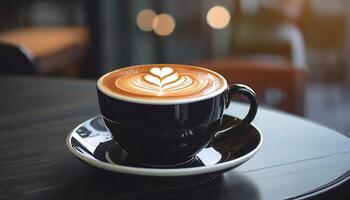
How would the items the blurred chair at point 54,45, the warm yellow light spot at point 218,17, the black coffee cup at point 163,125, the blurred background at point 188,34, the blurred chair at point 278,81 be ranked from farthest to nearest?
1. the warm yellow light spot at point 218,17
2. the blurred background at point 188,34
3. the blurred chair at point 54,45
4. the blurred chair at point 278,81
5. the black coffee cup at point 163,125

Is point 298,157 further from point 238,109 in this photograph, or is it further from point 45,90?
point 45,90

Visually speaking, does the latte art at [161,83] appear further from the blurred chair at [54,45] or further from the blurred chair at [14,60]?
the blurred chair at [54,45]

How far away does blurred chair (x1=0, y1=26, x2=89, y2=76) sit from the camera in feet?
5.98

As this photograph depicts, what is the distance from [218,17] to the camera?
221 centimetres

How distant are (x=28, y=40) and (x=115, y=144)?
1.39m

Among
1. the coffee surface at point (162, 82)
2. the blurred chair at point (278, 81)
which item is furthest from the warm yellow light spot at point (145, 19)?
the coffee surface at point (162, 82)

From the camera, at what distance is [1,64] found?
45.0 inches

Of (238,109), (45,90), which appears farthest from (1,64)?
(238,109)

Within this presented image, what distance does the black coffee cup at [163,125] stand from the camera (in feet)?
1.68

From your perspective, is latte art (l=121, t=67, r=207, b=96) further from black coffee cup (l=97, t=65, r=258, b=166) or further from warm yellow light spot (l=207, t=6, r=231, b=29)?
warm yellow light spot (l=207, t=6, r=231, b=29)

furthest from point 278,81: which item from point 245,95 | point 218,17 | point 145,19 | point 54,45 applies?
point 145,19

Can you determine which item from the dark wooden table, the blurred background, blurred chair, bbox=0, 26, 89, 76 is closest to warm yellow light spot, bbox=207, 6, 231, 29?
the blurred background

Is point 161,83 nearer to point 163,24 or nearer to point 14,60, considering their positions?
point 14,60

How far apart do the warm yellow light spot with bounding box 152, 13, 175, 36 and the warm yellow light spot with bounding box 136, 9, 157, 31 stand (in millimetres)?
17
